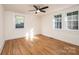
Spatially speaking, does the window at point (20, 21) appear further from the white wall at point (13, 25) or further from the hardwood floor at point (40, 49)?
the hardwood floor at point (40, 49)

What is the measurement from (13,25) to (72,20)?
10.5 ft

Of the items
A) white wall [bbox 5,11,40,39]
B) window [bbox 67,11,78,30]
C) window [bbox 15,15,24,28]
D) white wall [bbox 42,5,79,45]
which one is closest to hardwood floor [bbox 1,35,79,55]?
white wall [bbox 42,5,79,45]

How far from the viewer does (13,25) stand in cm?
516

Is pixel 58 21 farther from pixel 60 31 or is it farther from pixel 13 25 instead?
pixel 13 25

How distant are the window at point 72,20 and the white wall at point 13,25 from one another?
294cm

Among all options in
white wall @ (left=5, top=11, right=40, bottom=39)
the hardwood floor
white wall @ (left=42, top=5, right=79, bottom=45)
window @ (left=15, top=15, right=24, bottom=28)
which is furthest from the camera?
window @ (left=15, top=15, right=24, bottom=28)

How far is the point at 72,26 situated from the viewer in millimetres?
4074

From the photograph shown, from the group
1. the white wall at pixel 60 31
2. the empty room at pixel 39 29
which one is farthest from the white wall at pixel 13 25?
the white wall at pixel 60 31

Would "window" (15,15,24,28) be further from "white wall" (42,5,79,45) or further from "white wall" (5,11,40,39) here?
"white wall" (42,5,79,45)

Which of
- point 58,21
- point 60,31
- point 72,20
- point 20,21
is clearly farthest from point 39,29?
point 72,20

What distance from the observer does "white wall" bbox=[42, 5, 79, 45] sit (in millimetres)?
3795

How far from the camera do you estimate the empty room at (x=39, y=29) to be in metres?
3.24
